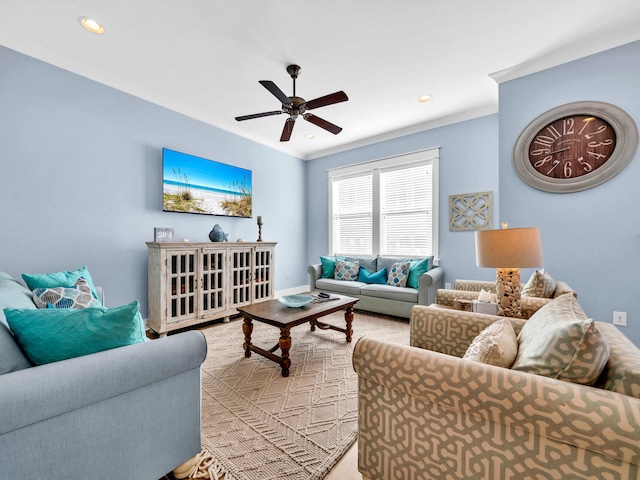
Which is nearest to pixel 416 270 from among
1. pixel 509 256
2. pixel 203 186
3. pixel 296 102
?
pixel 509 256

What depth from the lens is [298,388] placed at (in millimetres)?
1935

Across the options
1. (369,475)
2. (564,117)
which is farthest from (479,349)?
(564,117)

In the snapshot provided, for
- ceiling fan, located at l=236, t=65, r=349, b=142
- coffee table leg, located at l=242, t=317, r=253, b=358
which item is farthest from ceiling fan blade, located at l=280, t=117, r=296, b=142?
coffee table leg, located at l=242, t=317, r=253, b=358

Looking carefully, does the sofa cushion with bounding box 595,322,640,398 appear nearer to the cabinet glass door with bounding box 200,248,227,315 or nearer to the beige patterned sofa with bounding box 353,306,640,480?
the beige patterned sofa with bounding box 353,306,640,480

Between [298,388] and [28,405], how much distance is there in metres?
1.48

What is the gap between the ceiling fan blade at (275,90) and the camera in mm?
2160

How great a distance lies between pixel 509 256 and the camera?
162 centimetres

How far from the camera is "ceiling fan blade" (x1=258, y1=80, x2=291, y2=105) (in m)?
2.16

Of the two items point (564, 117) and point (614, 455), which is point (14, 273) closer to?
point (614, 455)

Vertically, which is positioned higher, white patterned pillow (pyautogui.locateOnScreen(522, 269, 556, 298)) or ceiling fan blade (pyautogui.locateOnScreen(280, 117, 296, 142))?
ceiling fan blade (pyautogui.locateOnScreen(280, 117, 296, 142))

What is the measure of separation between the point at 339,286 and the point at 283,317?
194 centimetres

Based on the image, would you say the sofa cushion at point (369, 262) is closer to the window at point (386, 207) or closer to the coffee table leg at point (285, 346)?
the window at point (386, 207)

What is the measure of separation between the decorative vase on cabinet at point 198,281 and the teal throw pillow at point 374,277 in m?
1.60

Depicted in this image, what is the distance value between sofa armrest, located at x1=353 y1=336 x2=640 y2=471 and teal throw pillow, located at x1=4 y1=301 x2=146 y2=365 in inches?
37.2
